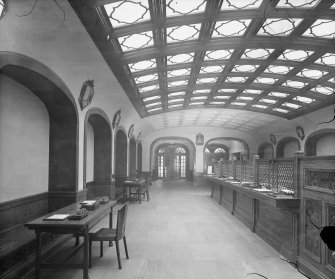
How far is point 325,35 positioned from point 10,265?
694cm

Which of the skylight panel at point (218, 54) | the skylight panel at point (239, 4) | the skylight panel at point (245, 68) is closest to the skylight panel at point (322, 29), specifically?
the skylight panel at point (239, 4)

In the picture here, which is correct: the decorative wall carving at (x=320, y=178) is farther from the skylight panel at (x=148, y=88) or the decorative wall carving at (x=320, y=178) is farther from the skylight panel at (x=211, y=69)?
the skylight panel at (x=148, y=88)

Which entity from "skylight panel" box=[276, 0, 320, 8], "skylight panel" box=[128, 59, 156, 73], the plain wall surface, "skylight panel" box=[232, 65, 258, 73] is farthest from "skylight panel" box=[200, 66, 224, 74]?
the plain wall surface

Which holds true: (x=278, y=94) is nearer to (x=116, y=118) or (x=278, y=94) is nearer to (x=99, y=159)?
(x=116, y=118)

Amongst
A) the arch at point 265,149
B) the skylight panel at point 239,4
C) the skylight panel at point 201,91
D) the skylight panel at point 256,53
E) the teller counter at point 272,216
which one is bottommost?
the teller counter at point 272,216

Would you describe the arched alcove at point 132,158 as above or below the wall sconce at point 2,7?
below

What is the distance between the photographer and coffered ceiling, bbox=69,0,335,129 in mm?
4316

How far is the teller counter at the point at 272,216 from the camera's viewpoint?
4.25m

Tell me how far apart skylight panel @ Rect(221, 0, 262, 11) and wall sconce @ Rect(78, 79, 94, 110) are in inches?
126

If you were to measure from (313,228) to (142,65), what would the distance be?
522cm

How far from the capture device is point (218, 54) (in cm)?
677

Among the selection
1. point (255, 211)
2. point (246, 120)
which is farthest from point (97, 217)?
point (246, 120)

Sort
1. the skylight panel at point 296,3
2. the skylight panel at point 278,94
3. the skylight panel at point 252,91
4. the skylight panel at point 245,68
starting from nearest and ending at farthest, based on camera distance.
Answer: the skylight panel at point 296,3, the skylight panel at point 245,68, the skylight panel at point 278,94, the skylight panel at point 252,91

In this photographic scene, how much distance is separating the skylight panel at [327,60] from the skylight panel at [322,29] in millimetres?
612
